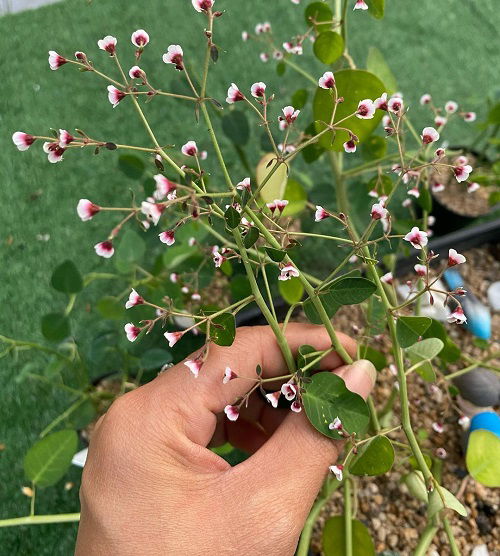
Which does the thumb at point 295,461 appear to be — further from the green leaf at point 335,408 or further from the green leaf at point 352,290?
the green leaf at point 352,290

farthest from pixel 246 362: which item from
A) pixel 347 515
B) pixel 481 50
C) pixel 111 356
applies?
pixel 481 50

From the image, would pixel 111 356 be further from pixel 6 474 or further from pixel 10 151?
pixel 10 151

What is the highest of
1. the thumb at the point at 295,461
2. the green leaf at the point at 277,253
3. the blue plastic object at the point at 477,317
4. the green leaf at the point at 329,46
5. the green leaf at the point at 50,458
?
the green leaf at the point at 329,46

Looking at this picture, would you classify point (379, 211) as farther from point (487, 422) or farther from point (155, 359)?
point (487, 422)


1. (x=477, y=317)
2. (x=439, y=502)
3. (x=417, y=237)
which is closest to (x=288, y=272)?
(x=417, y=237)

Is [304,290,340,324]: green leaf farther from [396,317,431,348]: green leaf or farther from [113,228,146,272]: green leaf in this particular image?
[113,228,146,272]: green leaf

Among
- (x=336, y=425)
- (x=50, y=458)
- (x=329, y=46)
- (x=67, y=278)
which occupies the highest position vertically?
(x=329, y=46)

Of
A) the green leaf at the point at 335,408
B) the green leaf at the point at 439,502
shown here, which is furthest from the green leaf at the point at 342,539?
the green leaf at the point at 335,408
